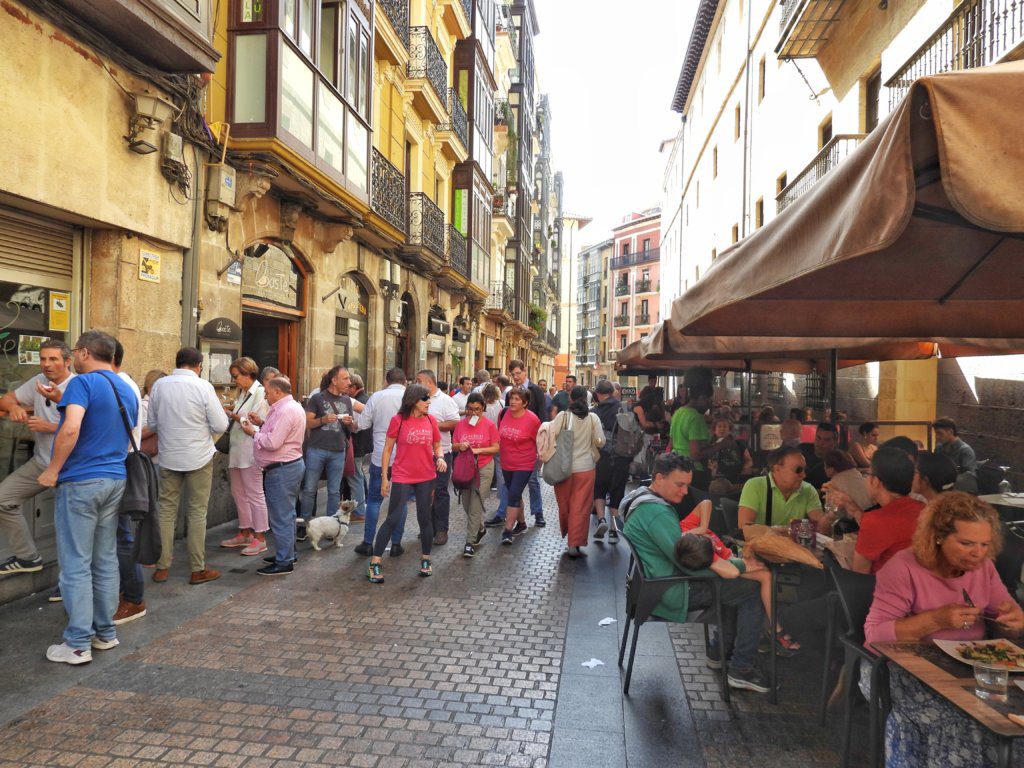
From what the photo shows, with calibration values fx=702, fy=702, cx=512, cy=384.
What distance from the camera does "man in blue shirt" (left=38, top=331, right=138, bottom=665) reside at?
13.9ft

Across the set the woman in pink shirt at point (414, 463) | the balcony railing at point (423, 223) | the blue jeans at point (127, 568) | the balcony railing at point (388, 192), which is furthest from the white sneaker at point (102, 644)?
the balcony railing at point (423, 223)

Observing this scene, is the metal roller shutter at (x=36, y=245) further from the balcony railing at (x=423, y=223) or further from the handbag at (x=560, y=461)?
the balcony railing at (x=423, y=223)

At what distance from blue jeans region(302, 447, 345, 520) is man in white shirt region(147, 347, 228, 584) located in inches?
63.9

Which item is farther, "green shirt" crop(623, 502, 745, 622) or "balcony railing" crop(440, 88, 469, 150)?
"balcony railing" crop(440, 88, 469, 150)

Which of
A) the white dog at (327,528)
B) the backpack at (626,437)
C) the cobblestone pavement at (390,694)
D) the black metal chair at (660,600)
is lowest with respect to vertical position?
the cobblestone pavement at (390,694)

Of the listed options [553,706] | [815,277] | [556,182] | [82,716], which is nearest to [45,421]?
[82,716]

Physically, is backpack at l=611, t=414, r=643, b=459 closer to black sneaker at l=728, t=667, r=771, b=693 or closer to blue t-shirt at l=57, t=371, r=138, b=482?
black sneaker at l=728, t=667, r=771, b=693

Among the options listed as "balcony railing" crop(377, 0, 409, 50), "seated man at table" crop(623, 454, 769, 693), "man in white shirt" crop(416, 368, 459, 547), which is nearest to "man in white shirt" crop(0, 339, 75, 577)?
"man in white shirt" crop(416, 368, 459, 547)

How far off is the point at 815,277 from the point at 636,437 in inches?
199

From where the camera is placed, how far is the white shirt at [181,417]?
230 inches

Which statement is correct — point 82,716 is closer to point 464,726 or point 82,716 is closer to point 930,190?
point 464,726

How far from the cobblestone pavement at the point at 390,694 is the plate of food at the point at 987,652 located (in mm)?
989

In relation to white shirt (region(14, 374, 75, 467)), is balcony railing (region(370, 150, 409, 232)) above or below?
above

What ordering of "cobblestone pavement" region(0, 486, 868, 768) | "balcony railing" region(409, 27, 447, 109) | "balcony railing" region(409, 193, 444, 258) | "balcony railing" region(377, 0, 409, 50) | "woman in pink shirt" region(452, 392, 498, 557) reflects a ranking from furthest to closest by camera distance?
"balcony railing" region(409, 27, 447, 109) < "balcony railing" region(409, 193, 444, 258) < "balcony railing" region(377, 0, 409, 50) < "woman in pink shirt" region(452, 392, 498, 557) < "cobblestone pavement" region(0, 486, 868, 768)
